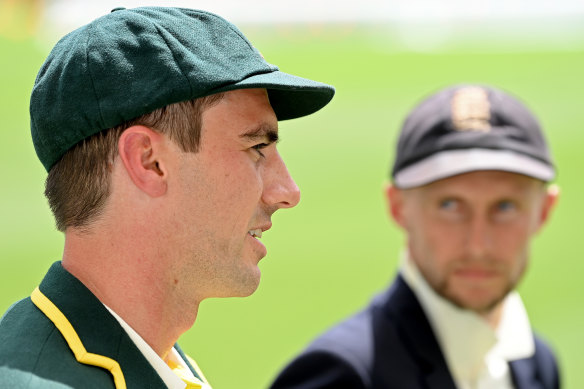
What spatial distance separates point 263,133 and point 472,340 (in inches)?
42.4

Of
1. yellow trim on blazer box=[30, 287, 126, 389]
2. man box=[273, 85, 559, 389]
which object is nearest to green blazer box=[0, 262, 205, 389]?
yellow trim on blazer box=[30, 287, 126, 389]

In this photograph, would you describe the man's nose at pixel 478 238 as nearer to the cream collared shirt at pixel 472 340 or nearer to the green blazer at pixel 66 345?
the cream collared shirt at pixel 472 340

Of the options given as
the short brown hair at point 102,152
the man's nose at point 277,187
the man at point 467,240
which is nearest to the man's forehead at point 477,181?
the man at point 467,240

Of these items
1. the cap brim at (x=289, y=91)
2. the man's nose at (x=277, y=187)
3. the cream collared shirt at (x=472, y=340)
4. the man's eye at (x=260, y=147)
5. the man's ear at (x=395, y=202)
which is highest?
the cap brim at (x=289, y=91)

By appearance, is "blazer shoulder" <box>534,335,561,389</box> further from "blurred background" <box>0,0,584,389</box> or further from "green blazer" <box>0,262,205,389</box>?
"blurred background" <box>0,0,584,389</box>

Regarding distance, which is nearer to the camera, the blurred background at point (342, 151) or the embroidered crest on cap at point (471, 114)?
the embroidered crest on cap at point (471, 114)

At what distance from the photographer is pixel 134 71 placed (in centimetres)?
133

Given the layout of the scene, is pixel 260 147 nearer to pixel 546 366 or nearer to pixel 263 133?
pixel 263 133

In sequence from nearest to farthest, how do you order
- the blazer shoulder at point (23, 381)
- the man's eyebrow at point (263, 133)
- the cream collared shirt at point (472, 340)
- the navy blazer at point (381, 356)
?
the blazer shoulder at point (23, 381)
the man's eyebrow at point (263, 133)
the navy blazer at point (381, 356)
the cream collared shirt at point (472, 340)

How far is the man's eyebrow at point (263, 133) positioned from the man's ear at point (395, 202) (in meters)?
1.12

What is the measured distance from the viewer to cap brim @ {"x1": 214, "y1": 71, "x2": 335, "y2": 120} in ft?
4.47

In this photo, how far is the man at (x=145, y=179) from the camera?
1.33 meters

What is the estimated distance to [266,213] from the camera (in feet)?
4.93

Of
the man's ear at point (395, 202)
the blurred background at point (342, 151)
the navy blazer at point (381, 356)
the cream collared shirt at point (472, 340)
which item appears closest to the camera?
the navy blazer at point (381, 356)
